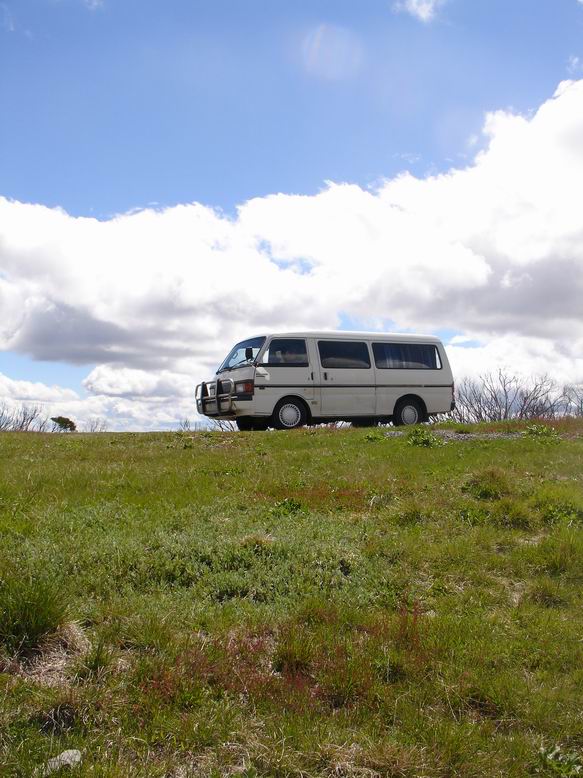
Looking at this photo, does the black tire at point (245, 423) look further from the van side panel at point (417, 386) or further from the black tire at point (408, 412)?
the black tire at point (408, 412)

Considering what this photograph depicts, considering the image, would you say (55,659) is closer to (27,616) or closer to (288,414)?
(27,616)

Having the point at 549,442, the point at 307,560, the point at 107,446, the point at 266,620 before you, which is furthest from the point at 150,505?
the point at 549,442

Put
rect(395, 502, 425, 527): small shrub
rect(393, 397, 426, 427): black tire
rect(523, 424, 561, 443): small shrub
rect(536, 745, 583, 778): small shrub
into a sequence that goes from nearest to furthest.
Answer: rect(536, 745, 583, 778): small shrub → rect(395, 502, 425, 527): small shrub → rect(523, 424, 561, 443): small shrub → rect(393, 397, 426, 427): black tire

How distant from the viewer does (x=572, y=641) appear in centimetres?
538

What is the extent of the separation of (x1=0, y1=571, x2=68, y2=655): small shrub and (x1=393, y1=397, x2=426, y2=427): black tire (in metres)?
16.1

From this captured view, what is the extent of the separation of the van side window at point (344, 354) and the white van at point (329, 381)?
0.03m

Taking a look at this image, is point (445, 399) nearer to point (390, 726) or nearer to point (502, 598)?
point (502, 598)

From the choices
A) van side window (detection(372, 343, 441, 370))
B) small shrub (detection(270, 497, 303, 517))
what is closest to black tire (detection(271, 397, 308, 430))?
van side window (detection(372, 343, 441, 370))

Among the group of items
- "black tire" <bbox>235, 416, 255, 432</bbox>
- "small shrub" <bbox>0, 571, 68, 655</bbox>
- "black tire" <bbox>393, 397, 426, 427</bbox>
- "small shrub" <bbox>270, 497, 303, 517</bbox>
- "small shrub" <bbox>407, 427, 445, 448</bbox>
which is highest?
"black tire" <bbox>393, 397, 426, 427</bbox>

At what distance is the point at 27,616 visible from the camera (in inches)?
181

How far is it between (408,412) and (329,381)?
3.09m

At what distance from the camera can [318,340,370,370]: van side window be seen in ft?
62.3

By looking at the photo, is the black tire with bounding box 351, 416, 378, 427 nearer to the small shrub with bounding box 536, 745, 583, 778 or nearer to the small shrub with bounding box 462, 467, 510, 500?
Answer: the small shrub with bounding box 462, 467, 510, 500

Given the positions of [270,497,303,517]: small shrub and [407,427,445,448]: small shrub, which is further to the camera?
[407,427,445,448]: small shrub
